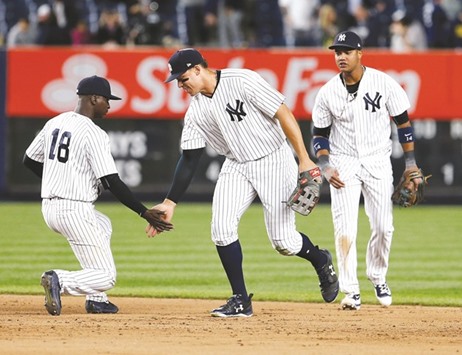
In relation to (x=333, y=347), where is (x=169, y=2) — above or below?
above

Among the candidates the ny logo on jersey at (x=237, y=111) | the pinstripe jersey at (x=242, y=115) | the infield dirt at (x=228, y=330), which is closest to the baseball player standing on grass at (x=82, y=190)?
the infield dirt at (x=228, y=330)

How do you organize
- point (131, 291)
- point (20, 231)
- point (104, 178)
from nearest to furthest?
point (104, 178) → point (131, 291) → point (20, 231)

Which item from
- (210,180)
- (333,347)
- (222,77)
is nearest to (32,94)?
(210,180)

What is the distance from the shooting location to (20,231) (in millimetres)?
15883

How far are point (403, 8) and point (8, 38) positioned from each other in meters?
7.14

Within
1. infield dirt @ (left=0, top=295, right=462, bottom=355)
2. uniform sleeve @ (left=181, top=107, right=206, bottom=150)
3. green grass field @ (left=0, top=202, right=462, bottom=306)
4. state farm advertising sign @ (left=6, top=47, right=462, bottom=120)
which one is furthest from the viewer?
state farm advertising sign @ (left=6, top=47, right=462, bottom=120)

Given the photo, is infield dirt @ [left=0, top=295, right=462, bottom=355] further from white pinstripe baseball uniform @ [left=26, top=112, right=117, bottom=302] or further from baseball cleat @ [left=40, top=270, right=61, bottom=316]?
white pinstripe baseball uniform @ [left=26, top=112, right=117, bottom=302]

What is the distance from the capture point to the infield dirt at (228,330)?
7102 mm

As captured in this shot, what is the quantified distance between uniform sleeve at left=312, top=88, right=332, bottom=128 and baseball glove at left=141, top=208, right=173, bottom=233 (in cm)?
173

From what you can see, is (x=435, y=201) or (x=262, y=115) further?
(x=435, y=201)

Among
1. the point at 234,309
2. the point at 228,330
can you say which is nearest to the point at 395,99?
the point at 234,309

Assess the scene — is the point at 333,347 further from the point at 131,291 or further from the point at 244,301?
the point at 131,291

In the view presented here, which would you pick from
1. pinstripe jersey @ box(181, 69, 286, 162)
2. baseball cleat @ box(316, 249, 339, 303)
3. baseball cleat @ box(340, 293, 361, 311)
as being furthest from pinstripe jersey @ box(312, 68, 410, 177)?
baseball cleat @ box(340, 293, 361, 311)

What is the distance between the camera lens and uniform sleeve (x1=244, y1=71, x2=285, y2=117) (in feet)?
28.0
